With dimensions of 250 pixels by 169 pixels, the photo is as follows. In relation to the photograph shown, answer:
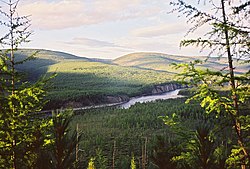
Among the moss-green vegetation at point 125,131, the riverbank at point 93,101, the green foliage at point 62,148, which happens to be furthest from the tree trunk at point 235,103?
the riverbank at point 93,101

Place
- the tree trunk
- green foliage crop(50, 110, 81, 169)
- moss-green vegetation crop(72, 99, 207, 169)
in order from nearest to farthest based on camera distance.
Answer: green foliage crop(50, 110, 81, 169), the tree trunk, moss-green vegetation crop(72, 99, 207, 169)

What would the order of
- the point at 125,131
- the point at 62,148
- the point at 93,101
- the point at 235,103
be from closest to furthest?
the point at 62,148 < the point at 235,103 < the point at 125,131 < the point at 93,101

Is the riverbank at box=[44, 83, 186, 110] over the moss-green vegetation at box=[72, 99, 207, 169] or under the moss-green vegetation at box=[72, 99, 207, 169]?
under

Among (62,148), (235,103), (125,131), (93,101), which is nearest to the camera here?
(62,148)

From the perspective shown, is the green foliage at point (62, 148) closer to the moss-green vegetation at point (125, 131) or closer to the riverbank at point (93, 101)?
the moss-green vegetation at point (125, 131)

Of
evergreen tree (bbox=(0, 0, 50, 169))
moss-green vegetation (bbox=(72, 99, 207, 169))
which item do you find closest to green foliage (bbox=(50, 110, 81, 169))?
evergreen tree (bbox=(0, 0, 50, 169))

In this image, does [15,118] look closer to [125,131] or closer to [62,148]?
[62,148]

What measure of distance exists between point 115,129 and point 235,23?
53499 millimetres

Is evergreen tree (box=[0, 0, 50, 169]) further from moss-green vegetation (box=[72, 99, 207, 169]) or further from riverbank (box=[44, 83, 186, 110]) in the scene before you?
riverbank (box=[44, 83, 186, 110])

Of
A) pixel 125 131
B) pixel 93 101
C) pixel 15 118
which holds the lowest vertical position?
pixel 93 101

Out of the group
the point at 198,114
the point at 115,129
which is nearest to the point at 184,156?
the point at 115,129

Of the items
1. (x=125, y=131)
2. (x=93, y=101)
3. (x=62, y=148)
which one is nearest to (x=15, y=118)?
(x=62, y=148)

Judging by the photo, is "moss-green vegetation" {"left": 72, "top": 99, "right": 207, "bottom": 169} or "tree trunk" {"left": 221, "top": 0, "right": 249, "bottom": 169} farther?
"moss-green vegetation" {"left": 72, "top": 99, "right": 207, "bottom": 169}

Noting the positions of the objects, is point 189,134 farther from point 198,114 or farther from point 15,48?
point 198,114
